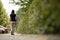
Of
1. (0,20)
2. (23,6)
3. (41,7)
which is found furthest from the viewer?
(0,20)

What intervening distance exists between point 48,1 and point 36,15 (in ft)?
0.86

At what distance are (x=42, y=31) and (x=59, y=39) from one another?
0.30m

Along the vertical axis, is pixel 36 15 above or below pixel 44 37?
above

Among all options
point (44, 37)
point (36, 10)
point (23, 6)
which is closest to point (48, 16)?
point (36, 10)

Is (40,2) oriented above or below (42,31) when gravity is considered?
above

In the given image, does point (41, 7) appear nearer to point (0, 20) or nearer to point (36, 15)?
point (36, 15)

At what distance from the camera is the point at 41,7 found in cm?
297

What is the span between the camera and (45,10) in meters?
2.87

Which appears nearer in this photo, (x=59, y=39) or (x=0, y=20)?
(x=59, y=39)

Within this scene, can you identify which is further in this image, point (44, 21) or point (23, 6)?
point (23, 6)

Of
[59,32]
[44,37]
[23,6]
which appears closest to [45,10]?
[59,32]

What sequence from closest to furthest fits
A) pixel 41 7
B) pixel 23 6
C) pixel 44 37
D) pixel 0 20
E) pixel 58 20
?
pixel 58 20
pixel 41 7
pixel 44 37
pixel 23 6
pixel 0 20

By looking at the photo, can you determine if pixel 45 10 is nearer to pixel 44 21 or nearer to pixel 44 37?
pixel 44 21

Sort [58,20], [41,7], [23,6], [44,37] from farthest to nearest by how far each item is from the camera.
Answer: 1. [23,6]
2. [44,37]
3. [41,7]
4. [58,20]
